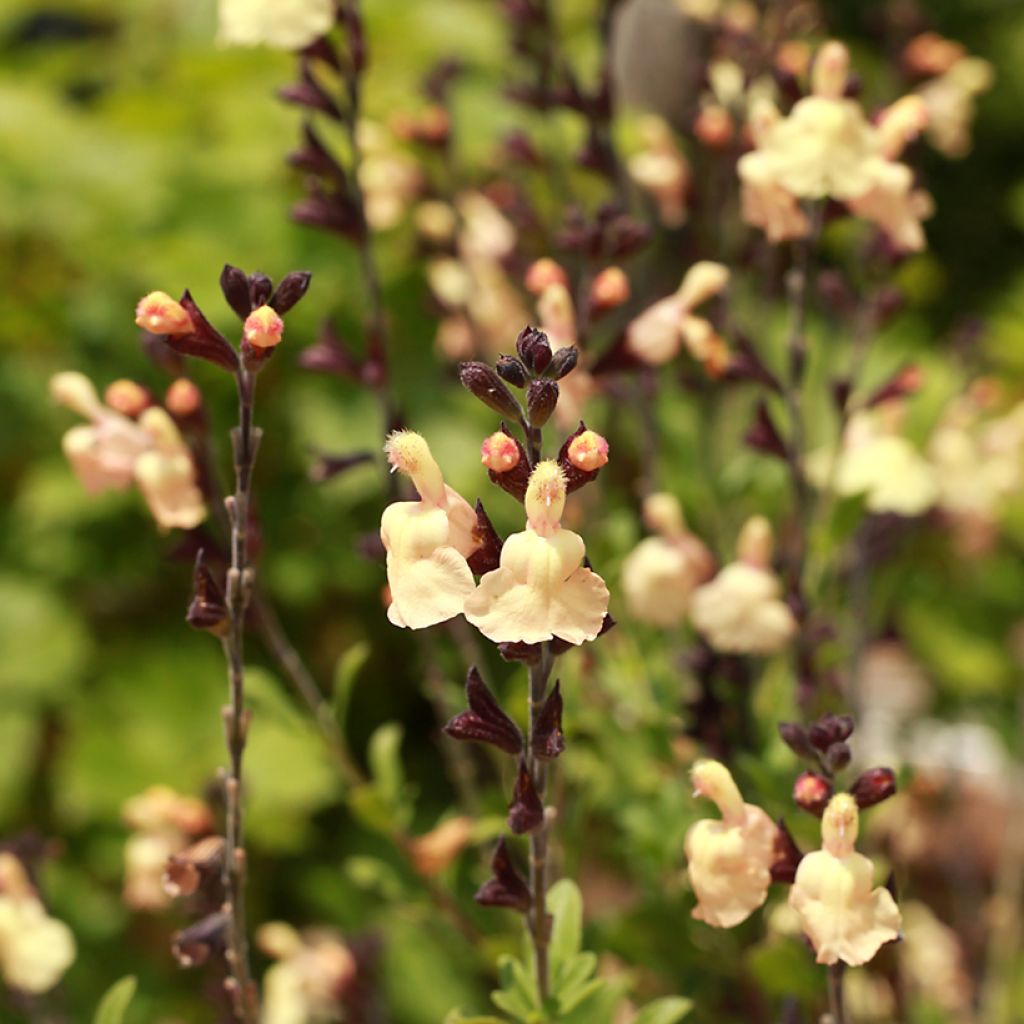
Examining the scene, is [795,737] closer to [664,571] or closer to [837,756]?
[837,756]

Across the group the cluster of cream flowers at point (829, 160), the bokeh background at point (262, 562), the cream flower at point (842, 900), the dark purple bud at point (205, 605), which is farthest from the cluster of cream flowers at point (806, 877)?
the bokeh background at point (262, 562)

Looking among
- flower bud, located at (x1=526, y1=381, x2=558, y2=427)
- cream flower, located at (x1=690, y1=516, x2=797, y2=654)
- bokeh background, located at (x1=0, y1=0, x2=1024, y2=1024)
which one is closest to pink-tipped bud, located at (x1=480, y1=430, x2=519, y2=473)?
flower bud, located at (x1=526, y1=381, x2=558, y2=427)

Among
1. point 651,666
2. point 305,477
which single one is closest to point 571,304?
point 651,666

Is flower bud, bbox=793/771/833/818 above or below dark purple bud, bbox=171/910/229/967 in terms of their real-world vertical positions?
above

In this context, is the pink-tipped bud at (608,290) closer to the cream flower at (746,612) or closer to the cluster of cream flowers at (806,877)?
the cream flower at (746,612)

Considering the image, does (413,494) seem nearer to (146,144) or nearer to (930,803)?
(930,803)

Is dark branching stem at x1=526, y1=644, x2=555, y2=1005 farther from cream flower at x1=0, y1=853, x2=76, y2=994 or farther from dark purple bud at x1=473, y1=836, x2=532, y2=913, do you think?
cream flower at x1=0, y1=853, x2=76, y2=994

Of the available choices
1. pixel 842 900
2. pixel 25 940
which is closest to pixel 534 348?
pixel 842 900
